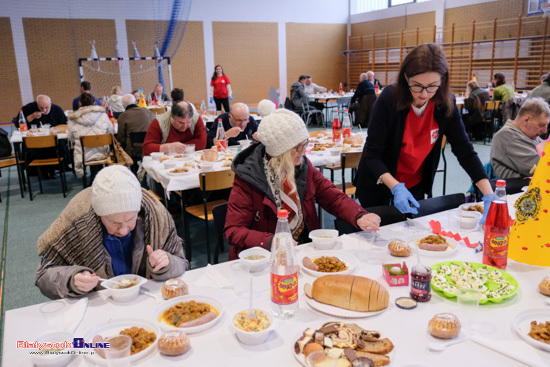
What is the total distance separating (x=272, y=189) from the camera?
88.4 inches

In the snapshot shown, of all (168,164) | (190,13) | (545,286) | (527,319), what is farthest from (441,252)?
(190,13)

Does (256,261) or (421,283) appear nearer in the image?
(421,283)

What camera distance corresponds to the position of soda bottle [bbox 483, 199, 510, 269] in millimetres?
1672

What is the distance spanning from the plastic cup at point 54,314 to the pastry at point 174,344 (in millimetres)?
399

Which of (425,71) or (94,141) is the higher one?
(425,71)

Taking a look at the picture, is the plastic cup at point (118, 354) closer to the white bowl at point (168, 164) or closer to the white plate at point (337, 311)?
the white plate at point (337, 311)

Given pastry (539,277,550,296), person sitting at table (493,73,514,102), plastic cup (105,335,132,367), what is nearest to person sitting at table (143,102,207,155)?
plastic cup (105,335,132,367)

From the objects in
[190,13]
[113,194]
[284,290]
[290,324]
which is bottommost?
[290,324]

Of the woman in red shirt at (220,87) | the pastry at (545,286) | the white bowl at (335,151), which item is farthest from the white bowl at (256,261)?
the woman in red shirt at (220,87)

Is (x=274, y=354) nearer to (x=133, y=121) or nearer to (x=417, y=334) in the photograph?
(x=417, y=334)

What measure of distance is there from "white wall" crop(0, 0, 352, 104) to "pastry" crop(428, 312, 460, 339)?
536 inches

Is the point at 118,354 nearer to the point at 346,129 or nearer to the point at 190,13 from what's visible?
the point at 346,129

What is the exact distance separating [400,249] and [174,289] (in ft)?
3.11

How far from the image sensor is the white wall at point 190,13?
12344 mm
